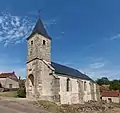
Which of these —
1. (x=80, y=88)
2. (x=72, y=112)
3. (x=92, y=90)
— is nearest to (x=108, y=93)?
(x=92, y=90)

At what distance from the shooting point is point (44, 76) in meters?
32.9

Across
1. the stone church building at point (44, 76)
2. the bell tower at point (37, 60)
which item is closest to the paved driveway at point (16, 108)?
the stone church building at point (44, 76)

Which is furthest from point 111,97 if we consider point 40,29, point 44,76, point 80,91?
point 40,29

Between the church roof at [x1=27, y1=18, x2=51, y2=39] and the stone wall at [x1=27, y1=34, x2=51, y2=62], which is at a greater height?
the church roof at [x1=27, y1=18, x2=51, y2=39]

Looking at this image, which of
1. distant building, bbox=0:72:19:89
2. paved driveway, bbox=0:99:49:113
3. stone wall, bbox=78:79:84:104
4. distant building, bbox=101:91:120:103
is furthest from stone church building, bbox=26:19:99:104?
distant building, bbox=0:72:19:89

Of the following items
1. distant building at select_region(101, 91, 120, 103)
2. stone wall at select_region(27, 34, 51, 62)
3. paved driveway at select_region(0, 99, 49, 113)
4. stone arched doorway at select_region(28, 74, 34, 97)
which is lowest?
distant building at select_region(101, 91, 120, 103)

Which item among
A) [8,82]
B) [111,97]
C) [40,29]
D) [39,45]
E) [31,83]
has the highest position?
[40,29]

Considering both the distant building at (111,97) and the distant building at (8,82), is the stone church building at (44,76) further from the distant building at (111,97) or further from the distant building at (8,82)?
the distant building at (8,82)

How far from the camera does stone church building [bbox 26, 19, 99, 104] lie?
32219mm

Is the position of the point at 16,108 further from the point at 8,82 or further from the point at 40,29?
the point at 8,82

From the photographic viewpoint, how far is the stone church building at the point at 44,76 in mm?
32219

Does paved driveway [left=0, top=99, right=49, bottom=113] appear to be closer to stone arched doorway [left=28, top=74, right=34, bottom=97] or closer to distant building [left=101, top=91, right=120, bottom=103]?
stone arched doorway [left=28, top=74, right=34, bottom=97]

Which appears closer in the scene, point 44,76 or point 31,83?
point 44,76

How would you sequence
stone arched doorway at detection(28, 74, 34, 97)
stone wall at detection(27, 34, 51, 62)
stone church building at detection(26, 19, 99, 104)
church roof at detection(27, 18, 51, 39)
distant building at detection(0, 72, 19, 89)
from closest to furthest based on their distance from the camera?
stone church building at detection(26, 19, 99, 104), stone wall at detection(27, 34, 51, 62), stone arched doorway at detection(28, 74, 34, 97), church roof at detection(27, 18, 51, 39), distant building at detection(0, 72, 19, 89)
